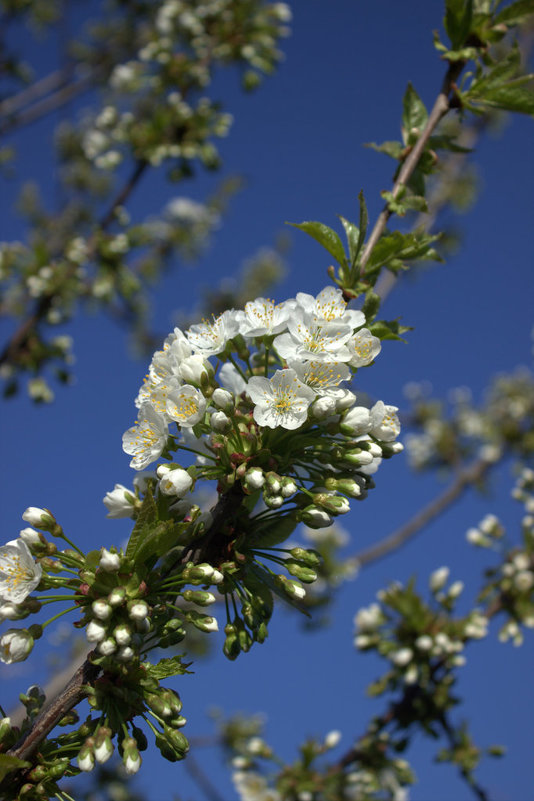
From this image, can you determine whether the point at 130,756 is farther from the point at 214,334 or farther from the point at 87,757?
the point at 214,334

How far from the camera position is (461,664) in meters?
5.38

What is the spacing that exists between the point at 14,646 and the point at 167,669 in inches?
19.6

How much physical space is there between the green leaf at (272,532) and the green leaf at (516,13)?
91.5 inches

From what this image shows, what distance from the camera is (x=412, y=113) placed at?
2.66 m

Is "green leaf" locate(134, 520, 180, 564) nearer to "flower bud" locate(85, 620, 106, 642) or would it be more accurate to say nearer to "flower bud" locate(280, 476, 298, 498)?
"flower bud" locate(85, 620, 106, 642)

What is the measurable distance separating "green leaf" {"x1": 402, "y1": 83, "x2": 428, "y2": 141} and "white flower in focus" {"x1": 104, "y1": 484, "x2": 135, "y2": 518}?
188 centimetres

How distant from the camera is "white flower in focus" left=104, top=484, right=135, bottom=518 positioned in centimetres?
218

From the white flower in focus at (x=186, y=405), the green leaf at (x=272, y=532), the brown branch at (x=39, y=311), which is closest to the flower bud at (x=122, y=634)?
the green leaf at (x=272, y=532)

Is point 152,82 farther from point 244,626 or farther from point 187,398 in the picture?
point 244,626

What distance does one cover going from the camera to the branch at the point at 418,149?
8.01 feet

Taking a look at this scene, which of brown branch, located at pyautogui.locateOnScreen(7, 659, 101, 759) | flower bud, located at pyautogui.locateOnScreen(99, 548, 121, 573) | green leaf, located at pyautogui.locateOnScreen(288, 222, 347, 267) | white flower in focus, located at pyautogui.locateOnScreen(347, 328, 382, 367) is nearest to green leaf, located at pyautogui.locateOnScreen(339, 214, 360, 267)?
green leaf, located at pyautogui.locateOnScreen(288, 222, 347, 267)

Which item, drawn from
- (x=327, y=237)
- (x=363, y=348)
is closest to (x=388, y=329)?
(x=363, y=348)

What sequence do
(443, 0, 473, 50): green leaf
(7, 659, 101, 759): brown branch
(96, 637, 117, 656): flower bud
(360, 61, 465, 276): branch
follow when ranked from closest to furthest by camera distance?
1. (96, 637, 117, 656): flower bud
2. (7, 659, 101, 759): brown branch
3. (360, 61, 465, 276): branch
4. (443, 0, 473, 50): green leaf

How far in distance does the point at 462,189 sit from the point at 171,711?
1132 centimetres
